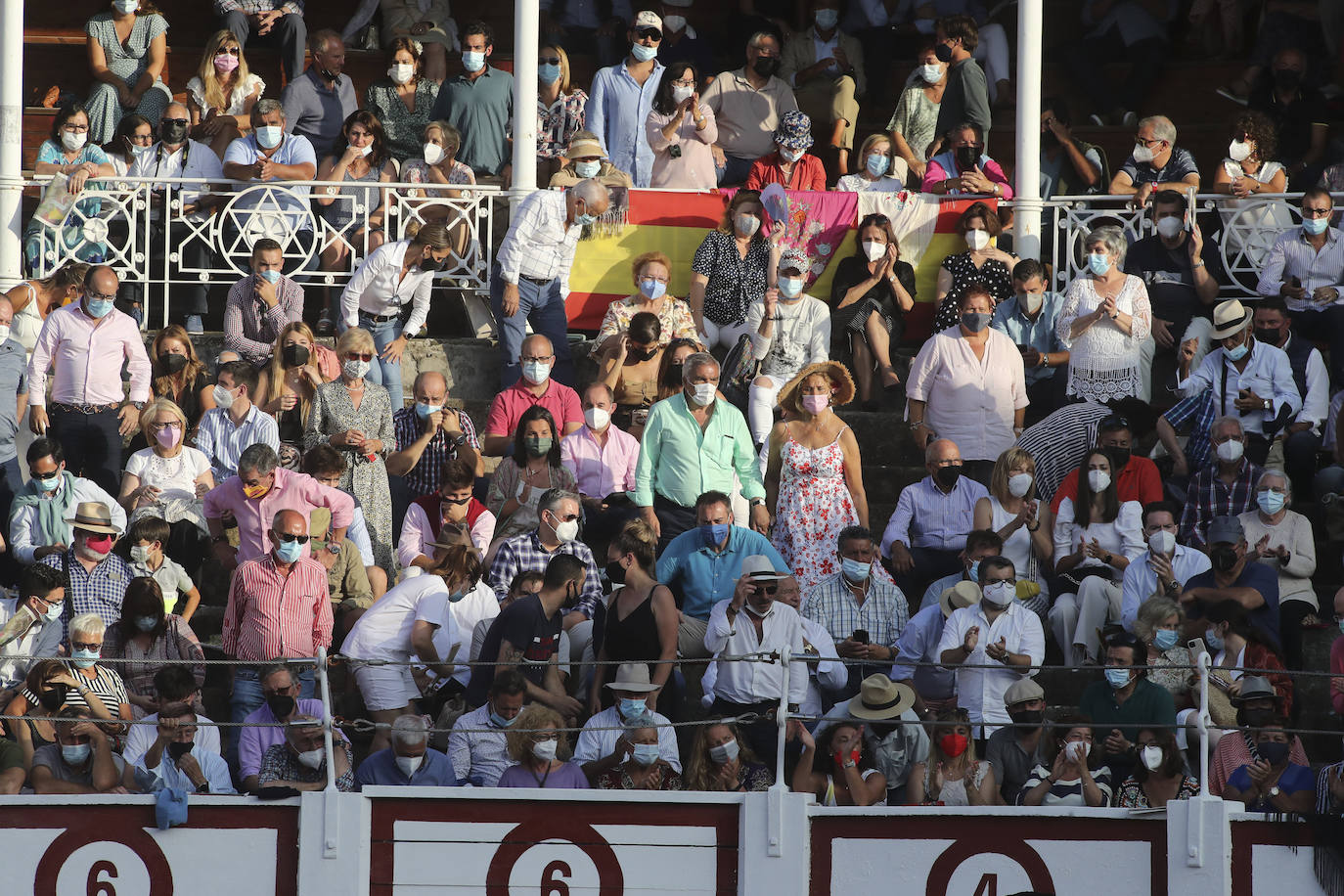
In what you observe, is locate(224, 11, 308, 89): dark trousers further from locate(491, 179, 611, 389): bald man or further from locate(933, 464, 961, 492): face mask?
locate(933, 464, 961, 492): face mask

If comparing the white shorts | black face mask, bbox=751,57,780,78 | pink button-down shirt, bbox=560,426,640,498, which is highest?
black face mask, bbox=751,57,780,78

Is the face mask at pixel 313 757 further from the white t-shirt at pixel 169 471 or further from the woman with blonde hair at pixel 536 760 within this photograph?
the white t-shirt at pixel 169 471

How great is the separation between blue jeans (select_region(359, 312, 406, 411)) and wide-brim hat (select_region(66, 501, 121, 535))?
1957 millimetres

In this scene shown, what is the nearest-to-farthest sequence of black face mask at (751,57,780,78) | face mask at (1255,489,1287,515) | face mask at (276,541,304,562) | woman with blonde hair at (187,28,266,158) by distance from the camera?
face mask at (276,541,304,562)
face mask at (1255,489,1287,515)
woman with blonde hair at (187,28,266,158)
black face mask at (751,57,780,78)

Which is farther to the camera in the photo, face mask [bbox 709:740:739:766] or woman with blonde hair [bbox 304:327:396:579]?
woman with blonde hair [bbox 304:327:396:579]

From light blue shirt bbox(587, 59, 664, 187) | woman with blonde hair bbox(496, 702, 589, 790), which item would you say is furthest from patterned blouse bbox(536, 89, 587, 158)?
woman with blonde hair bbox(496, 702, 589, 790)

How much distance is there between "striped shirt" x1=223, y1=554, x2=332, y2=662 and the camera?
11.8 meters

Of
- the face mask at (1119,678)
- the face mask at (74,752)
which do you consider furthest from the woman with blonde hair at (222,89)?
the face mask at (1119,678)

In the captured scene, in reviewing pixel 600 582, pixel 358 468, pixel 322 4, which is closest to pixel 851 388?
pixel 600 582

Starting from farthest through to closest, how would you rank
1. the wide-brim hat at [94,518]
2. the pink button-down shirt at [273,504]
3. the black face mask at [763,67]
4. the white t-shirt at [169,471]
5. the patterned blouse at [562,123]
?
1. the black face mask at [763,67]
2. the patterned blouse at [562,123]
3. the white t-shirt at [169,471]
4. the pink button-down shirt at [273,504]
5. the wide-brim hat at [94,518]

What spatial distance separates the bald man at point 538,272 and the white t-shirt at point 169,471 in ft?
6.72

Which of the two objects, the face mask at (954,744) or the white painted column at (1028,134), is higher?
the white painted column at (1028,134)

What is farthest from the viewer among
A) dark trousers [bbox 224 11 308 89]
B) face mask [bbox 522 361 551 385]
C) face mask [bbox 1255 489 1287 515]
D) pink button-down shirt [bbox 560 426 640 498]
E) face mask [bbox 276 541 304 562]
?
dark trousers [bbox 224 11 308 89]

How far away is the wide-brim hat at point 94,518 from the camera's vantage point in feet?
40.5
